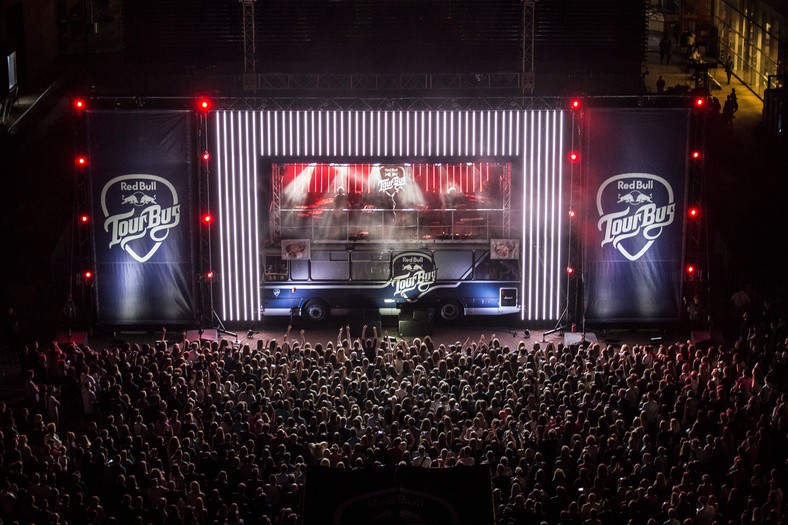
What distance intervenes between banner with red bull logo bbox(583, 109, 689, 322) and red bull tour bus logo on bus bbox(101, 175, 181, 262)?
9.37 metres

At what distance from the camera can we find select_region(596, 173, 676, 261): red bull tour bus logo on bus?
2564cm

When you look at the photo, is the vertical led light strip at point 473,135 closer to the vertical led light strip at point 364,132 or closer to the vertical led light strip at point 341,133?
the vertical led light strip at point 364,132

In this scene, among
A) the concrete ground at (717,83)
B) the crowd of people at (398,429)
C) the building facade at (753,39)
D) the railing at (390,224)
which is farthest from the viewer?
the building facade at (753,39)

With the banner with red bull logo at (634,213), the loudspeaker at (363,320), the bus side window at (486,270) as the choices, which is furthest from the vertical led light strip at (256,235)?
the banner with red bull logo at (634,213)

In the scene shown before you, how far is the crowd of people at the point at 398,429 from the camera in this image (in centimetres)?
1493

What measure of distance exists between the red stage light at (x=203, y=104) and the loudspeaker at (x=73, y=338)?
554cm

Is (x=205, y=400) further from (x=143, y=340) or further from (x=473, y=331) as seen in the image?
(x=473, y=331)

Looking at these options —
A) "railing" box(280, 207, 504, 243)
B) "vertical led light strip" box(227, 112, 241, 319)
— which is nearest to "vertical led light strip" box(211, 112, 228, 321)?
"vertical led light strip" box(227, 112, 241, 319)

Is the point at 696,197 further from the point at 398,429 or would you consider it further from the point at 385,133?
the point at 398,429

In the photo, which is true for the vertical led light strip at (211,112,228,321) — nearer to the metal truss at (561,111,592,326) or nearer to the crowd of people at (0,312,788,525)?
the crowd of people at (0,312,788,525)

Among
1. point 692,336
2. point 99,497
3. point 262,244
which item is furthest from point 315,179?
point 99,497

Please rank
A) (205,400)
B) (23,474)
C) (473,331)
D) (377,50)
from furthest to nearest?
(377,50) → (473,331) → (205,400) → (23,474)

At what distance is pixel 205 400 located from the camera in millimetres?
18766

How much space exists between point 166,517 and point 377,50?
20.5m
